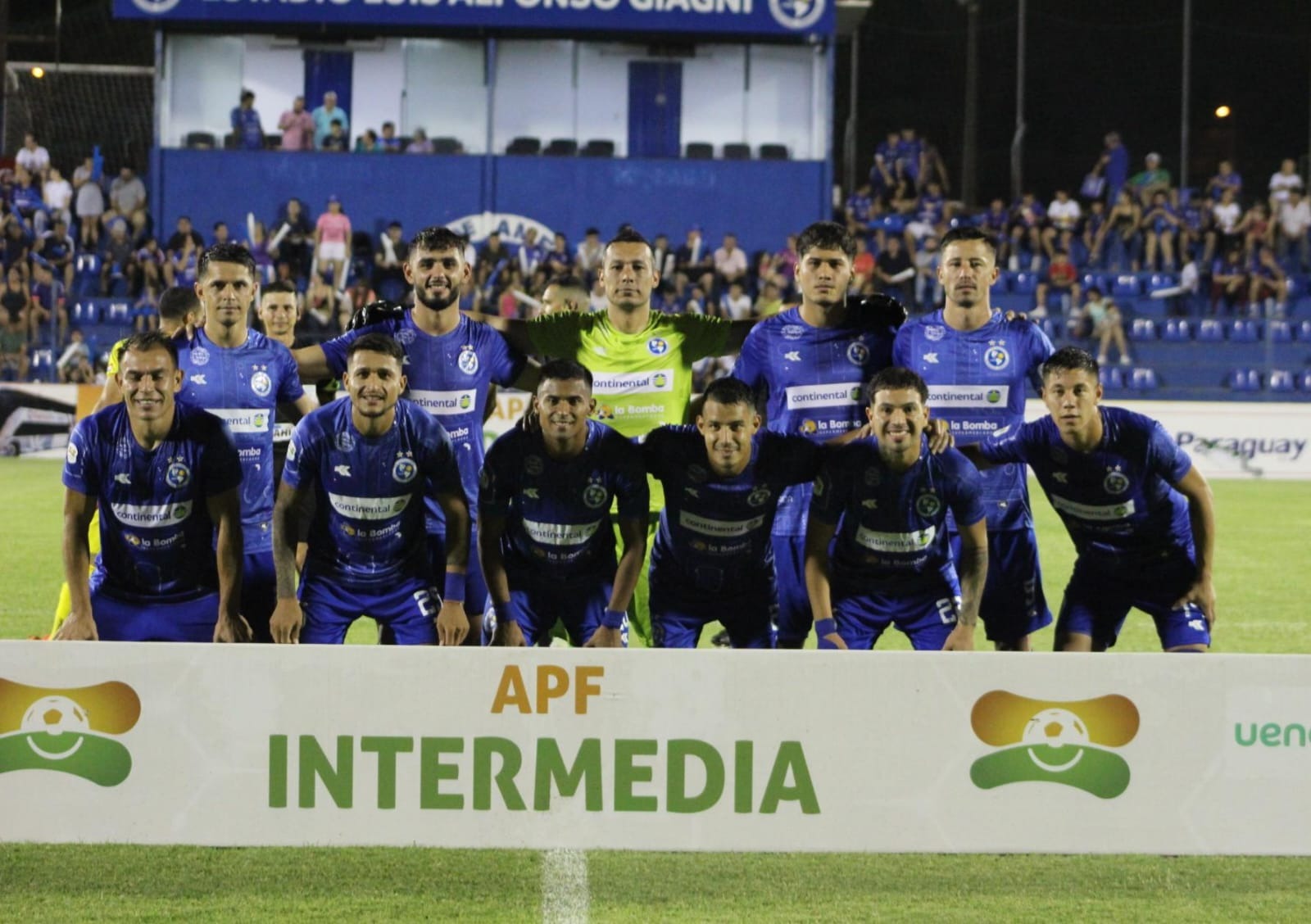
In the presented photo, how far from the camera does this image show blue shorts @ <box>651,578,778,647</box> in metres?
5.54

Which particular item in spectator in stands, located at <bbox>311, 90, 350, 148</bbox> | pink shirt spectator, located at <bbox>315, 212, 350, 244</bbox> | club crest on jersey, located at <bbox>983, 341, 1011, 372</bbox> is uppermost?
spectator in stands, located at <bbox>311, 90, 350, 148</bbox>

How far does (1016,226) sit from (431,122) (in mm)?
8806

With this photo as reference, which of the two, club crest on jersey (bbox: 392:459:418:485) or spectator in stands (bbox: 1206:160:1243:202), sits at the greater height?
spectator in stands (bbox: 1206:160:1243:202)

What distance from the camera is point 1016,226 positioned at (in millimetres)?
22344

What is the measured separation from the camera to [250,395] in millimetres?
5867

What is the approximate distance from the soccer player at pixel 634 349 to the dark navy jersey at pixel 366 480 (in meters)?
0.84

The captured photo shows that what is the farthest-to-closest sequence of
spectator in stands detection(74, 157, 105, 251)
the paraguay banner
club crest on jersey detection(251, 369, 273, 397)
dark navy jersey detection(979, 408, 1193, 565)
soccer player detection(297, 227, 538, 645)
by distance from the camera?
spectator in stands detection(74, 157, 105, 251) → club crest on jersey detection(251, 369, 273, 397) → soccer player detection(297, 227, 538, 645) → dark navy jersey detection(979, 408, 1193, 565) → the paraguay banner

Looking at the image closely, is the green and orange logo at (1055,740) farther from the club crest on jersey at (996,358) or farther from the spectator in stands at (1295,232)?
the spectator in stands at (1295,232)

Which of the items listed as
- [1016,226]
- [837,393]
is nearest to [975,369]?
[837,393]

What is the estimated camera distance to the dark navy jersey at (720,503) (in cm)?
539

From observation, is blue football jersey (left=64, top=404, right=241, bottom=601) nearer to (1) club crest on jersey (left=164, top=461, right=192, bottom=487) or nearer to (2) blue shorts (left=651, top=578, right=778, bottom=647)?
(1) club crest on jersey (left=164, top=461, right=192, bottom=487)

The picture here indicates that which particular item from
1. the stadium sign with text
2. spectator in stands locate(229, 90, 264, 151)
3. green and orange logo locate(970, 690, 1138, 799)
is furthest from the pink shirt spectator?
green and orange logo locate(970, 690, 1138, 799)

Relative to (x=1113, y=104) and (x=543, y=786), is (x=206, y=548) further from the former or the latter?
(x=1113, y=104)

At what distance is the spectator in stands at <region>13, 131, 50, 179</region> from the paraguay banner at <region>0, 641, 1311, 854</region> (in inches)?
781
